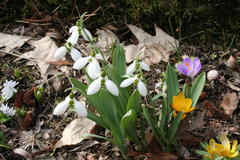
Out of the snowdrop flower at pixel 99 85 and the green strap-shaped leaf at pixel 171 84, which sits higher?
the snowdrop flower at pixel 99 85

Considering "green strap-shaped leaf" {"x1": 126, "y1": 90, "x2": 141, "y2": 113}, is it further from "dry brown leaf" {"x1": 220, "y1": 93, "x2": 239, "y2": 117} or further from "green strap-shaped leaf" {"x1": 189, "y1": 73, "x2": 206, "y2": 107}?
"dry brown leaf" {"x1": 220, "y1": 93, "x2": 239, "y2": 117}

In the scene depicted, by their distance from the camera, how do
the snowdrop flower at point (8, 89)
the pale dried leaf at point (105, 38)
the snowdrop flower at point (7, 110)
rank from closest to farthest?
the snowdrop flower at point (7, 110)
the snowdrop flower at point (8, 89)
the pale dried leaf at point (105, 38)

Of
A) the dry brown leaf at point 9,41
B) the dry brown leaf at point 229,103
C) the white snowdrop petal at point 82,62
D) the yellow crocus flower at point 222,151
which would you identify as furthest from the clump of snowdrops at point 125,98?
the dry brown leaf at point 9,41

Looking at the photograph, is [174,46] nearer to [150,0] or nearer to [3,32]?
[150,0]

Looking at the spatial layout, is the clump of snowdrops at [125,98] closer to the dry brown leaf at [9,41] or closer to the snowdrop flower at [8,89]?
the snowdrop flower at [8,89]

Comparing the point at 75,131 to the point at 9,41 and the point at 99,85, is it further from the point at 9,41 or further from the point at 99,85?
the point at 9,41

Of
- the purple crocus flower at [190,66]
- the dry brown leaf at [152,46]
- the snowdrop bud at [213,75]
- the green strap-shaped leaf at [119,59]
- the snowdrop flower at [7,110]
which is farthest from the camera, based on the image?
the dry brown leaf at [152,46]

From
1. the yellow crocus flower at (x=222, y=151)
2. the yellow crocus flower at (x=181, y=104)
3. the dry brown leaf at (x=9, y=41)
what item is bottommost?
the yellow crocus flower at (x=222, y=151)
